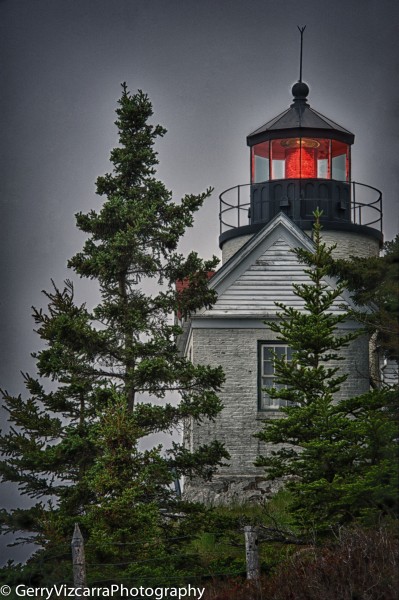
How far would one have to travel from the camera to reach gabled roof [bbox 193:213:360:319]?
2703 cm

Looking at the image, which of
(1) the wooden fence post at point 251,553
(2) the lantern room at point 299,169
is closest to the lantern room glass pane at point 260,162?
(2) the lantern room at point 299,169

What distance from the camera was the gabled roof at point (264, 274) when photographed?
2703 centimetres

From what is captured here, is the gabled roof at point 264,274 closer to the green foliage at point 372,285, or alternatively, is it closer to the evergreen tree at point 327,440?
the green foliage at point 372,285

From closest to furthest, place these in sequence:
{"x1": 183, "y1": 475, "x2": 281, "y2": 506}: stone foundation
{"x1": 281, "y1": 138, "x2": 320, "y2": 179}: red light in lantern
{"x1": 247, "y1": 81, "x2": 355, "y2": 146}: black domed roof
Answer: {"x1": 183, "y1": 475, "x2": 281, "y2": 506}: stone foundation, {"x1": 247, "y1": 81, "x2": 355, "y2": 146}: black domed roof, {"x1": 281, "y1": 138, "x2": 320, "y2": 179}: red light in lantern

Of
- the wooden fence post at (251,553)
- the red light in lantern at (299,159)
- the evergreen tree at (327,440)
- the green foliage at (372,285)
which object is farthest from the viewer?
the red light in lantern at (299,159)

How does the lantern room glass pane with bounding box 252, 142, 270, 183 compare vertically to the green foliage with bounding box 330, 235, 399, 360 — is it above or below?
→ above

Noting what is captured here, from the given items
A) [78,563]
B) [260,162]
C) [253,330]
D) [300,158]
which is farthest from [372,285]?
[78,563]

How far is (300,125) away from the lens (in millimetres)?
31047

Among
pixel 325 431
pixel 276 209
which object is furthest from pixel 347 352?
pixel 325 431

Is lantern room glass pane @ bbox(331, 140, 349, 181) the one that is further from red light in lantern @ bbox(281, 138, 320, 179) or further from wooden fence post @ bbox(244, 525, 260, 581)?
wooden fence post @ bbox(244, 525, 260, 581)

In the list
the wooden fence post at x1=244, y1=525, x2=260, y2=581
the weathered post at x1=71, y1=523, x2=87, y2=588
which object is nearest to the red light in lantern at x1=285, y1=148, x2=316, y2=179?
the wooden fence post at x1=244, y1=525, x2=260, y2=581

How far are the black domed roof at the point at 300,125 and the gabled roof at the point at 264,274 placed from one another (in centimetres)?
431

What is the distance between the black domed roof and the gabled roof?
4313 millimetres

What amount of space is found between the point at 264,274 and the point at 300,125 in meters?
5.22
